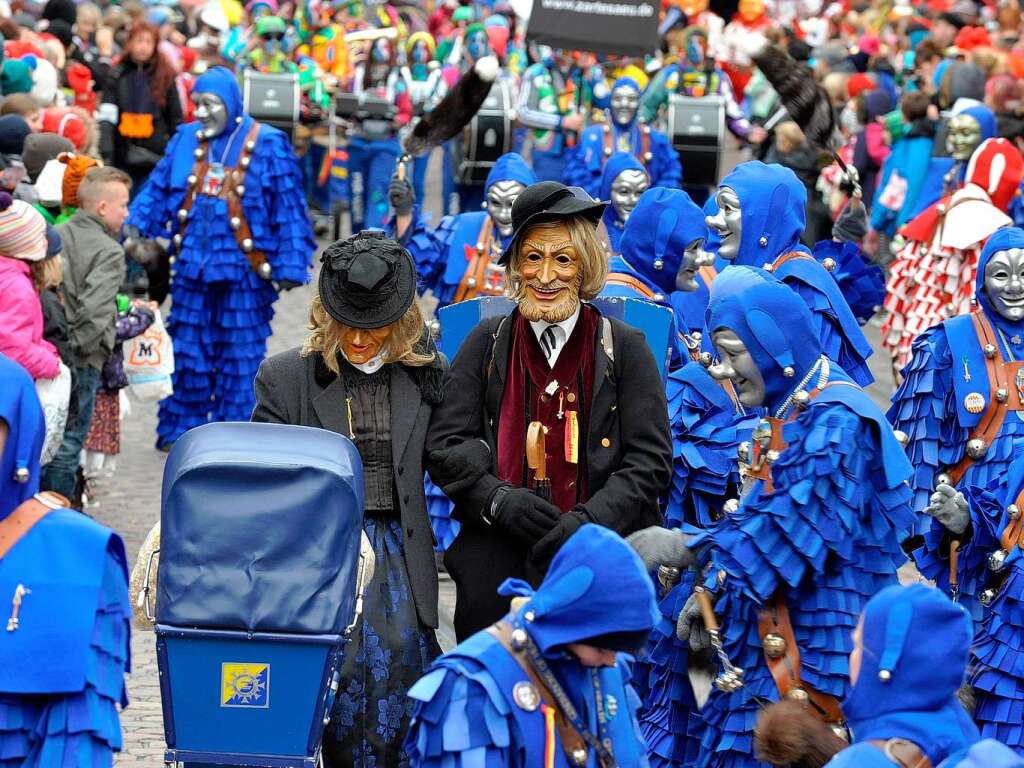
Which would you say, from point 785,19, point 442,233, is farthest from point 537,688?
point 785,19

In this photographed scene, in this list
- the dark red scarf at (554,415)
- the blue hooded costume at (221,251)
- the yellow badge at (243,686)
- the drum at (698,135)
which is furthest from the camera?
the drum at (698,135)

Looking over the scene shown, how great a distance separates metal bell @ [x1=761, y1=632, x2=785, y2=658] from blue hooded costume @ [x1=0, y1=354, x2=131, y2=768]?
197 centimetres

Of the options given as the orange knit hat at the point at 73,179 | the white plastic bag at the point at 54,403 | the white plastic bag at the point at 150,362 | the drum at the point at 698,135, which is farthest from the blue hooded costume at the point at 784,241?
the drum at the point at 698,135

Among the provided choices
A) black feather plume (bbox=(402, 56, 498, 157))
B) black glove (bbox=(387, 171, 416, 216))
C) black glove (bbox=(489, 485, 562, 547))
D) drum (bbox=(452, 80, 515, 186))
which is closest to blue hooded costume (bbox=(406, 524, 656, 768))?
black glove (bbox=(489, 485, 562, 547))

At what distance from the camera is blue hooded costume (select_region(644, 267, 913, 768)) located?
19.1 feet

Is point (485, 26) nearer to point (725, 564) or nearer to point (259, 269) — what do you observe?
point (259, 269)

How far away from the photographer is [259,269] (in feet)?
41.9

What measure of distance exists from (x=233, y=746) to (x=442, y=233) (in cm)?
606

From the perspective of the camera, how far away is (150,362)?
38.6 ft

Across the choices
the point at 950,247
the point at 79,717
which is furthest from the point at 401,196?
the point at 79,717

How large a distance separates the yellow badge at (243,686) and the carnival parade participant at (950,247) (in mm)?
6742

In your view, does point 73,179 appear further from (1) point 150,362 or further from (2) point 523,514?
(2) point 523,514

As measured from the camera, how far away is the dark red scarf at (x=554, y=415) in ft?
20.3

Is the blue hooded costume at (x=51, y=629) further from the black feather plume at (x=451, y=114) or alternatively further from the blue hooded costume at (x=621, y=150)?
the blue hooded costume at (x=621, y=150)
